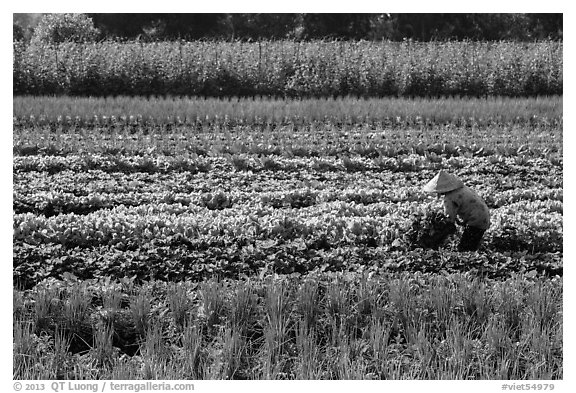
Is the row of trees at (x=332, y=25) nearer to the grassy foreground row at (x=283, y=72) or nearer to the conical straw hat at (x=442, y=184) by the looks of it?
the grassy foreground row at (x=283, y=72)

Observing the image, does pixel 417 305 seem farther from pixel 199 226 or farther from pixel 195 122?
pixel 195 122

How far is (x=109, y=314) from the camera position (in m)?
5.35

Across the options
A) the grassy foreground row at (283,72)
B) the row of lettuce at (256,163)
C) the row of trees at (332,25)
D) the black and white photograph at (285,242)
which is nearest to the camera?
the black and white photograph at (285,242)

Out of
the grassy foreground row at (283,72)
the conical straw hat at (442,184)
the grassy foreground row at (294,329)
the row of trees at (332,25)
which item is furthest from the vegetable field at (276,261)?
the row of trees at (332,25)

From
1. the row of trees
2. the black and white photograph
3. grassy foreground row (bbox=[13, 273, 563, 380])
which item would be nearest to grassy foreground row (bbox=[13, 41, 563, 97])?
the black and white photograph

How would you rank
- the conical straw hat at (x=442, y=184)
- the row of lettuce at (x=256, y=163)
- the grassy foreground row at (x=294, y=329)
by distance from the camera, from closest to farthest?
the grassy foreground row at (x=294, y=329), the conical straw hat at (x=442, y=184), the row of lettuce at (x=256, y=163)

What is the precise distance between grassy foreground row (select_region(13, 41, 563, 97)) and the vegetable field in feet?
20.6

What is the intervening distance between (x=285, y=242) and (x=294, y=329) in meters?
1.92

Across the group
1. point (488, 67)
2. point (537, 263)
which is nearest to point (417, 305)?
point (537, 263)

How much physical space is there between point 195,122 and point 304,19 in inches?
666

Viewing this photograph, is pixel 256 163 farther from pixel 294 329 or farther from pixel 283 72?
pixel 283 72

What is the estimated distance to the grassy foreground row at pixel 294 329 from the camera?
15.5 ft

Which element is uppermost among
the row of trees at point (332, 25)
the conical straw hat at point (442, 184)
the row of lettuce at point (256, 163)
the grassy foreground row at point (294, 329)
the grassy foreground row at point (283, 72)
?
the row of trees at point (332, 25)

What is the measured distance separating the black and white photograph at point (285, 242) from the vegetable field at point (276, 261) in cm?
2
